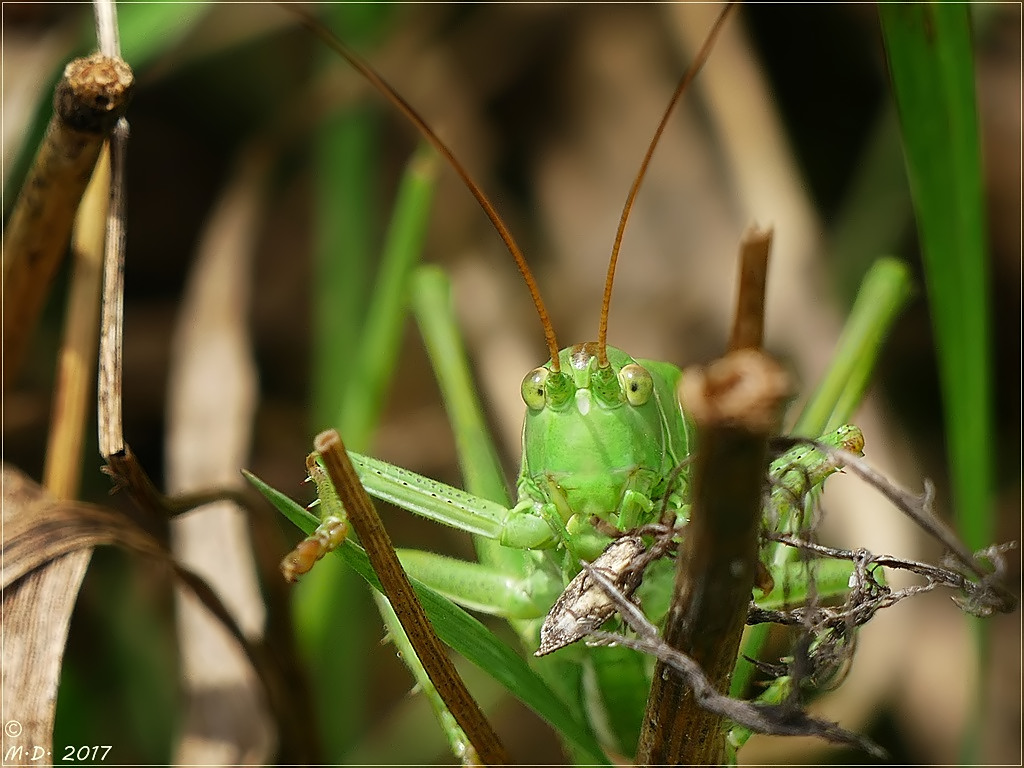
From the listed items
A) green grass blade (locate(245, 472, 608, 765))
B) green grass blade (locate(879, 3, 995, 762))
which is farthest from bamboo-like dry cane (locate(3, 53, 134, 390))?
green grass blade (locate(879, 3, 995, 762))

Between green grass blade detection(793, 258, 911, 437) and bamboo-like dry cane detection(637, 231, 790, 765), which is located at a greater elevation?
green grass blade detection(793, 258, 911, 437)

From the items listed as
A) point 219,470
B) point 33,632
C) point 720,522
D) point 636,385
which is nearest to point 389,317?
point 219,470

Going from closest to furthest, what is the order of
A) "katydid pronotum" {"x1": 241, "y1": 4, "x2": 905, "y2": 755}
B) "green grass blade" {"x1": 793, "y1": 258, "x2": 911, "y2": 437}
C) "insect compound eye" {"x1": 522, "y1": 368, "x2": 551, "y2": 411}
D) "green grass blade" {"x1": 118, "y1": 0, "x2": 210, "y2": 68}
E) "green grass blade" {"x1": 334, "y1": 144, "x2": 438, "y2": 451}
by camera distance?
"katydid pronotum" {"x1": 241, "y1": 4, "x2": 905, "y2": 755} → "insect compound eye" {"x1": 522, "y1": 368, "x2": 551, "y2": 411} → "green grass blade" {"x1": 793, "y1": 258, "x2": 911, "y2": 437} → "green grass blade" {"x1": 118, "y1": 0, "x2": 210, "y2": 68} → "green grass blade" {"x1": 334, "y1": 144, "x2": 438, "y2": 451}

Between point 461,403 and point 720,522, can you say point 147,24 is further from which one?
point 720,522

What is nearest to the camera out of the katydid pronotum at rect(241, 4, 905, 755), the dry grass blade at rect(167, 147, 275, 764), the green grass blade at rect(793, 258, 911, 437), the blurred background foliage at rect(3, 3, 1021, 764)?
the katydid pronotum at rect(241, 4, 905, 755)

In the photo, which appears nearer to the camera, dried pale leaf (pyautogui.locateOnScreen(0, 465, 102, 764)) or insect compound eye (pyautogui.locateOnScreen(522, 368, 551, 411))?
dried pale leaf (pyautogui.locateOnScreen(0, 465, 102, 764))

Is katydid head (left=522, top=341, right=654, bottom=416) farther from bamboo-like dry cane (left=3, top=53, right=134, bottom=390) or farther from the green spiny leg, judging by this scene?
bamboo-like dry cane (left=3, top=53, right=134, bottom=390)

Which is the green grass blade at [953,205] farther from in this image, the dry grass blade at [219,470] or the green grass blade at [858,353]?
the dry grass blade at [219,470]
